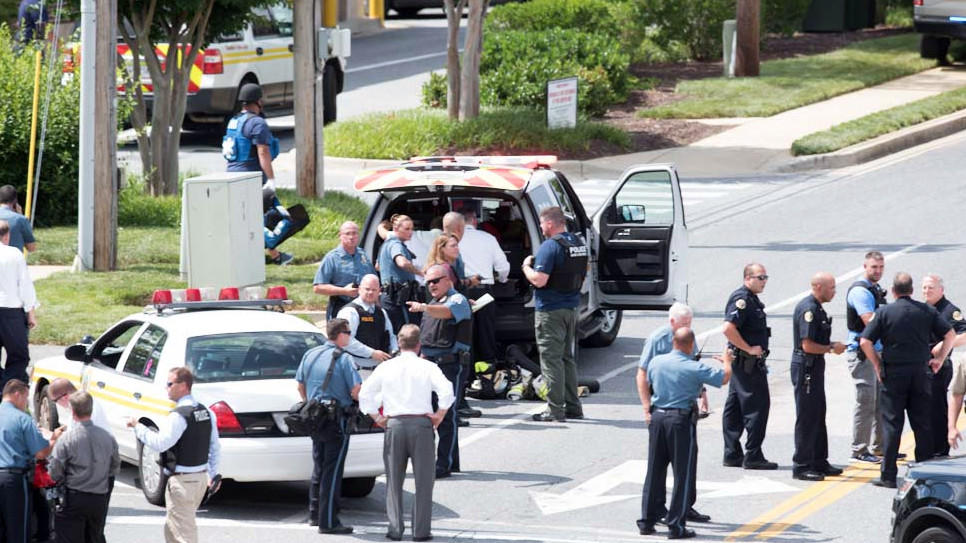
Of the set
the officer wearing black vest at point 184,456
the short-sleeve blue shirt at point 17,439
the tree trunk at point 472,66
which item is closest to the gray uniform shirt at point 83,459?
the short-sleeve blue shirt at point 17,439

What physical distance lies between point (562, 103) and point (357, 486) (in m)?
15.9

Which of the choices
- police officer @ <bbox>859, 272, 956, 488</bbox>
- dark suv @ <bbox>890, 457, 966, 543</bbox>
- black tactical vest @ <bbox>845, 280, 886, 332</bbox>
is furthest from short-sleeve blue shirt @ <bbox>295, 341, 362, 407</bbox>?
black tactical vest @ <bbox>845, 280, 886, 332</bbox>

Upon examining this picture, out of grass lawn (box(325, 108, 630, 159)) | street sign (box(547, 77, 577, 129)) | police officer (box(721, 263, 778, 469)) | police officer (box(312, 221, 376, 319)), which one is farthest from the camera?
street sign (box(547, 77, 577, 129))

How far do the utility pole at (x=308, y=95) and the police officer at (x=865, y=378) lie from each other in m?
10.8

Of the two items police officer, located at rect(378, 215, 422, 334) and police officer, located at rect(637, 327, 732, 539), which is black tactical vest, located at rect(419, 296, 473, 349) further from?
police officer, located at rect(637, 327, 732, 539)

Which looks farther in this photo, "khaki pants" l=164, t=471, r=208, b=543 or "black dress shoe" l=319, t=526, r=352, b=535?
"black dress shoe" l=319, t=526, r=352, b=535

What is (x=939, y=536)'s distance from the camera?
30.6ft

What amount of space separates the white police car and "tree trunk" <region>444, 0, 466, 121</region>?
15.0 meters

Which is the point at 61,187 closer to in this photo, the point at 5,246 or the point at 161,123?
the point at 161,123

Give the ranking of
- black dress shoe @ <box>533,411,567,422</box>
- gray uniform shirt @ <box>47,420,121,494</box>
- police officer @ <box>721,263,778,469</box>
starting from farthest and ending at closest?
black dress shoe @ <box>533,411,567,422</box>
police officer @ <box>721,263,778,469</box>
gray uniform shirt @ <box>47,420,121,494</box>

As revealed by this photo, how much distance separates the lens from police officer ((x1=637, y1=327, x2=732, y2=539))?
11.0 m

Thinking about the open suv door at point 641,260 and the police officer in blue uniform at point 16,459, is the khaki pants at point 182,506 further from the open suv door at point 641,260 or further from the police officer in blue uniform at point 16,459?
the open suv door at point 641,260

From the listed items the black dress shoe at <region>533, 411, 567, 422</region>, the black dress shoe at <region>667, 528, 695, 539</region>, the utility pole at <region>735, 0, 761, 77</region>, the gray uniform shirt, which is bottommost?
the black dress shoe at <region>667, 528, 695, 539</region>

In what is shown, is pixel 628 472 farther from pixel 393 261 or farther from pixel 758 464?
pixel 393 261
